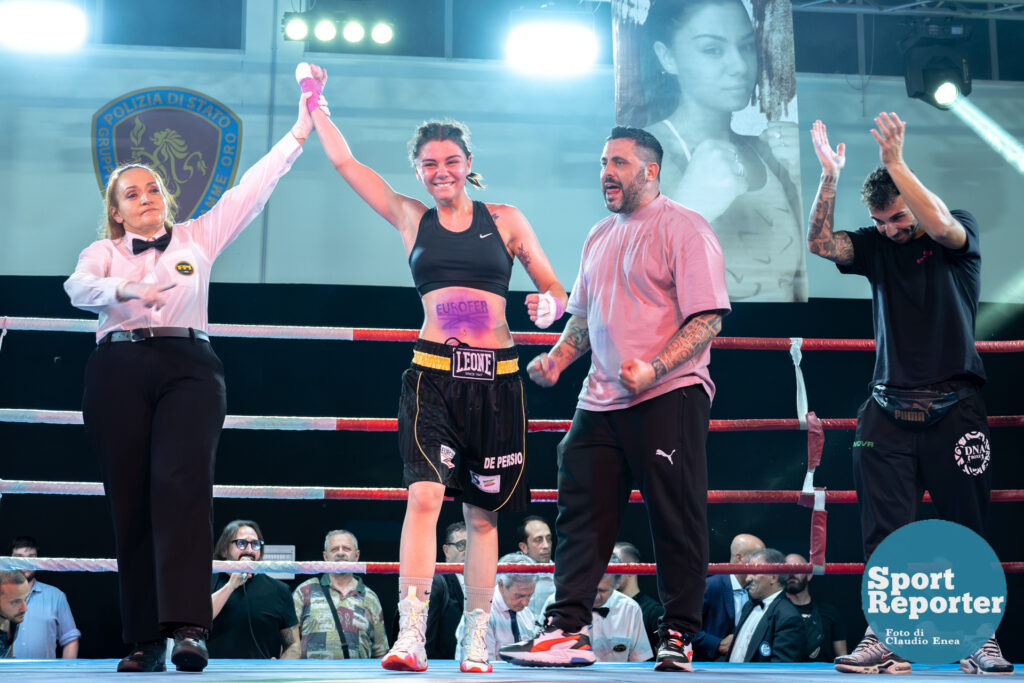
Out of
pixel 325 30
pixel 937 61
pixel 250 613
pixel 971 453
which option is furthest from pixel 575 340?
pixel 937 61

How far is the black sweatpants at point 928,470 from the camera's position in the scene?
105 inches

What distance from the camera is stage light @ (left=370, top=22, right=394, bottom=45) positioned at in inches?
249

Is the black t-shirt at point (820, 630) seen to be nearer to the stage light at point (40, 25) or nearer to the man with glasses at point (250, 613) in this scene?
the man with glasses at point (250, 613)

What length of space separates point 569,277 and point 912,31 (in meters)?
2.84

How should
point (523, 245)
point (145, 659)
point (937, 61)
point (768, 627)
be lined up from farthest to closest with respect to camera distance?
point (937, 61), point (768, 627), point (523, 245), point (145, 659)

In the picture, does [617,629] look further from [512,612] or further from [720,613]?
[720,613]

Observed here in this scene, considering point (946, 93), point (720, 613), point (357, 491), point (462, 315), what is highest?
point (946, 93)

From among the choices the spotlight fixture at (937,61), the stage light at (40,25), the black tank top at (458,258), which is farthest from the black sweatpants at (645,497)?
the stage light at (40,25)

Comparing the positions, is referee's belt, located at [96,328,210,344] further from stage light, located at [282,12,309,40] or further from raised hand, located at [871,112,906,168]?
stage light, located at [282,12,309,40]

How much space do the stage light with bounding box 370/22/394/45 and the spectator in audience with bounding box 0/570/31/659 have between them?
3735 millimetres

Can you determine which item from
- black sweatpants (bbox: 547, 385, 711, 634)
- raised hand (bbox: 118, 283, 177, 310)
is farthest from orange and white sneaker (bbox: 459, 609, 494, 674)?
raised hand (bbox: 118, 283, 177, 310)

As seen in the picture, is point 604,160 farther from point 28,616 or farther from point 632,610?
point 28,616

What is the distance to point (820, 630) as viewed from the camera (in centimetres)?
474

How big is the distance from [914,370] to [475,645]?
1.39 metres
